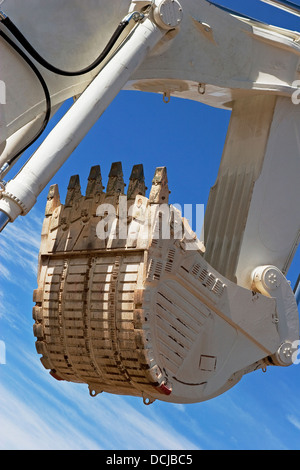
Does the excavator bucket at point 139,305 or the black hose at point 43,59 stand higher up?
the black hose at point 43,59

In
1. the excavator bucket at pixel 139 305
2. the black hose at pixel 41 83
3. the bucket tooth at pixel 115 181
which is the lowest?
the excavator bucket at pixel 139 305

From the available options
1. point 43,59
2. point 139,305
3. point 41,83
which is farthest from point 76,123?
point 139,305

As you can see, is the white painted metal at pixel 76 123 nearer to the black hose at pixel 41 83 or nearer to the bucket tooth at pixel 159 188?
the black hose at pixel 41 83

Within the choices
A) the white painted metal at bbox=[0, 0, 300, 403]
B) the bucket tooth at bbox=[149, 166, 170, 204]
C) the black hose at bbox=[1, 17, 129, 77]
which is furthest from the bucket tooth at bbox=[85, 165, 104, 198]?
the black hose at bbox=[1, 17, 129, 77]

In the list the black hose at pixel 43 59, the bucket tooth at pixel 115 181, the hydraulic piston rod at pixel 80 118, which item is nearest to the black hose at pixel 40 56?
the black hose at pixel 43 59

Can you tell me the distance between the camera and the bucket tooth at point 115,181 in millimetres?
7223

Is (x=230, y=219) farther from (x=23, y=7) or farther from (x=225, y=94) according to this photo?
(x=23, y=7)

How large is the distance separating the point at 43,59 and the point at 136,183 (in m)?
1.30

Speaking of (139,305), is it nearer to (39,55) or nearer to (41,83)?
(41,83)

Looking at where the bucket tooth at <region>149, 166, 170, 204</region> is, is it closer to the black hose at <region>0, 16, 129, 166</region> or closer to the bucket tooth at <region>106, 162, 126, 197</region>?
the bucket tooth at <region>106, 162, 126, 197</region>

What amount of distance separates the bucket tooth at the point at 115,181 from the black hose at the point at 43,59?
93 cm

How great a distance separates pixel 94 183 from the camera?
746 cm

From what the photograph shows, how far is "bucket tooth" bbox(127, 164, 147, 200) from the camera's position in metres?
7.12

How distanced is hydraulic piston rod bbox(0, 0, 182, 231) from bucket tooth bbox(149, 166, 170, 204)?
740 millimetres
